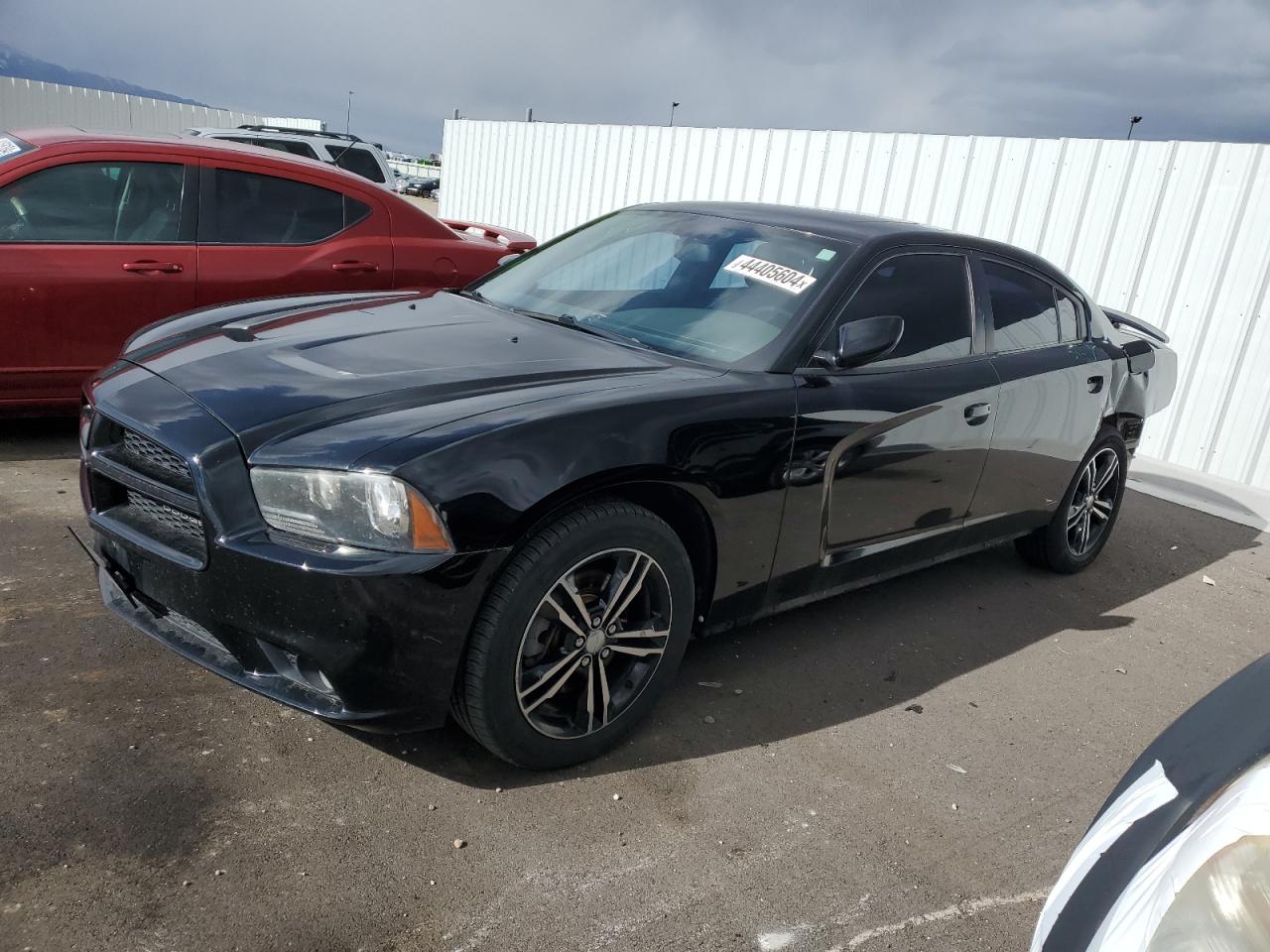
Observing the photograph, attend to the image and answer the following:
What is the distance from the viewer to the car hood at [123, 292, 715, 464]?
2.57m

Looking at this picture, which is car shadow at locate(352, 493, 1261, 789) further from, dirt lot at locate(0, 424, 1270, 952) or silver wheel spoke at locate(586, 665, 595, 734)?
silver wheel spoke at locate(586, 665, 595, 734)

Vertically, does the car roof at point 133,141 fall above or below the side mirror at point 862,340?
above

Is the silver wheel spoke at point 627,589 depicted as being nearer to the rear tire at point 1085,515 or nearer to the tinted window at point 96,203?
the rear tire at point 1085,515

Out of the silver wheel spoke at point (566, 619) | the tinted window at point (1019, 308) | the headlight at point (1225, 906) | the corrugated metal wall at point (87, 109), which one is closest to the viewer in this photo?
the headlight at point (1225, 906)

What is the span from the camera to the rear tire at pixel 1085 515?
16.0 ft

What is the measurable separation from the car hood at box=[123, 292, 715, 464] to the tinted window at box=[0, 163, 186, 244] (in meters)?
1.73

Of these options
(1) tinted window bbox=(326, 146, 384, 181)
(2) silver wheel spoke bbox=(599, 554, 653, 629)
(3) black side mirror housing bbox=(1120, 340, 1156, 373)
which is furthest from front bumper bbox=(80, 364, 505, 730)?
(1) tinted window bbox=(326, 146, 384, 181)

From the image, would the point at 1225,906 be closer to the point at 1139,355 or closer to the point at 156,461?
the point at 156,461

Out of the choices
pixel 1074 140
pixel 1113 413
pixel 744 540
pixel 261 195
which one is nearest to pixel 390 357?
pixel 744 540

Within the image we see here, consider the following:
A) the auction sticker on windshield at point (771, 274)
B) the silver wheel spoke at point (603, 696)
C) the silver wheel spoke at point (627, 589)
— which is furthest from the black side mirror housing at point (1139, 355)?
the silver wheel spoke at point (603, 696)

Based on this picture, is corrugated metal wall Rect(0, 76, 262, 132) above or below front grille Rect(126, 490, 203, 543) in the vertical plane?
above

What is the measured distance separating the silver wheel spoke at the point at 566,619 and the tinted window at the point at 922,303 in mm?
1395

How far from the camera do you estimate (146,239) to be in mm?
5047

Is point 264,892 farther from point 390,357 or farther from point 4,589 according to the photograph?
point 4,589
